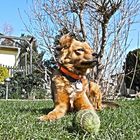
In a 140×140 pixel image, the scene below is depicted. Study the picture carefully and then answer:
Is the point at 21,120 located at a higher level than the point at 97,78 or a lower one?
lower

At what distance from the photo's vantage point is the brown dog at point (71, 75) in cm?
396

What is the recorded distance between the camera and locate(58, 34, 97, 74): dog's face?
3.96 m

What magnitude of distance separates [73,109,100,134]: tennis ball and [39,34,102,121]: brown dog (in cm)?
99

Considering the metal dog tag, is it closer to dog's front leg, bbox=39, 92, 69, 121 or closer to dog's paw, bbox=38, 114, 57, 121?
dog's front leg, bbox=39, 92, 69, 121

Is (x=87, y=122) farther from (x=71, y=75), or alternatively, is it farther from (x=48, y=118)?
(x=71, y=75)

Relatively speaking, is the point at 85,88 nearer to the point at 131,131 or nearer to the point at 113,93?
the point at 131,131

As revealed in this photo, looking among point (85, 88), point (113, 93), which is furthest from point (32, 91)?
point (85, 88)

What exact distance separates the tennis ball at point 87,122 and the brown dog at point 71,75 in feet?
3.24

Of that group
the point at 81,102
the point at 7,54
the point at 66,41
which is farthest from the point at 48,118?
the point at 7,54

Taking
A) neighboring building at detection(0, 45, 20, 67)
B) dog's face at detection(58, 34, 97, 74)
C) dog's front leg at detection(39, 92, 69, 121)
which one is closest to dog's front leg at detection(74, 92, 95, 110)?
dog's front leg at detection(39, 92, 69, 121)

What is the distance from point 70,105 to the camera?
4.02 m

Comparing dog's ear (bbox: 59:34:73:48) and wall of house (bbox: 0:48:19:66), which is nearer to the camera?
dog's ear (bbox: 59:34:73:48)

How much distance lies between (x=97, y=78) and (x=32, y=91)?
218 inches

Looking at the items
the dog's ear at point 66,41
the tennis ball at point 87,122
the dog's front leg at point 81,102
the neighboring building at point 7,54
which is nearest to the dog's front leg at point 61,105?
the dog's front leg at point 81,102
